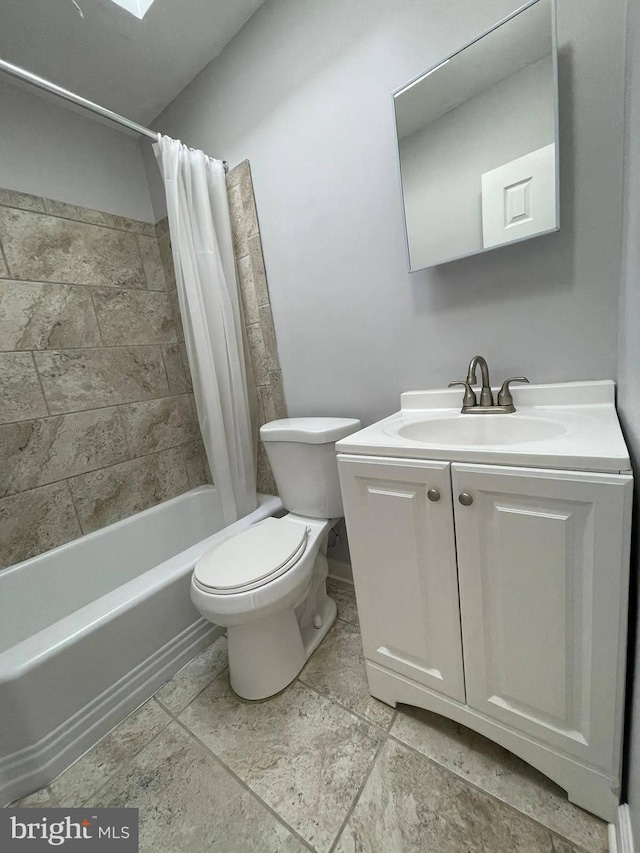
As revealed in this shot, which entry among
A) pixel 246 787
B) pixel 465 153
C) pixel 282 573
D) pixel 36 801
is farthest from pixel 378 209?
pixel 36 801

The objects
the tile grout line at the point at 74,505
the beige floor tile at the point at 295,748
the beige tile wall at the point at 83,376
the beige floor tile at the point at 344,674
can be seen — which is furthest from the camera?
the tile grout line at the point at 74,505

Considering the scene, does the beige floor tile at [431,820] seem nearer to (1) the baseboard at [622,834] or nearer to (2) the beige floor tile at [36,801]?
(1) the baseboard at [622,834]

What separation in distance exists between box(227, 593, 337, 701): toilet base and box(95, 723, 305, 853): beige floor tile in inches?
7.6

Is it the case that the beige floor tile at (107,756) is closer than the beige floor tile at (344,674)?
Yes

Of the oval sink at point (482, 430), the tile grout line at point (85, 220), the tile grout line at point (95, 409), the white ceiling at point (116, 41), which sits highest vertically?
the white ceiling at point (116, 41)

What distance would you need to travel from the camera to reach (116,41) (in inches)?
51.8

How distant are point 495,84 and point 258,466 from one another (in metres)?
1.67

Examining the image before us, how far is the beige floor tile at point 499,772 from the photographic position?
73cm

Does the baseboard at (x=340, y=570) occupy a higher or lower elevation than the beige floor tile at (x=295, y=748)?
higher

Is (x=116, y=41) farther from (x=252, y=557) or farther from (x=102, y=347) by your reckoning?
(x=252, y=557)

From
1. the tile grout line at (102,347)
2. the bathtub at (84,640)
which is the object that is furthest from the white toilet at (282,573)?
the tile grout line at (102,347)

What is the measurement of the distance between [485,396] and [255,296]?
1.12m

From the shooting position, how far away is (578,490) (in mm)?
603

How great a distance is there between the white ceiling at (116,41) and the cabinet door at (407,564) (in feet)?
5.70
